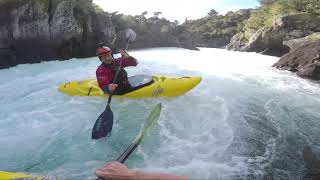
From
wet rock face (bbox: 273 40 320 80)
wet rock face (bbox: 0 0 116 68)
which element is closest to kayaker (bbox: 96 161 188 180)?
wet rock face (bbox: 273 40 320 80)

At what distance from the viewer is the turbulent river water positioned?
493 cm

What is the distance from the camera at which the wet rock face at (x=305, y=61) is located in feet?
38.5

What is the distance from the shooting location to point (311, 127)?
648 centimetres

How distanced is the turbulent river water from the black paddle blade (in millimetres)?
121

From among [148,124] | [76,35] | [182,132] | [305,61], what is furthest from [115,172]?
[76,35]

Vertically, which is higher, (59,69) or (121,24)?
(121,24)

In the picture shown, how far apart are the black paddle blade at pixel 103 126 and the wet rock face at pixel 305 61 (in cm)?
832

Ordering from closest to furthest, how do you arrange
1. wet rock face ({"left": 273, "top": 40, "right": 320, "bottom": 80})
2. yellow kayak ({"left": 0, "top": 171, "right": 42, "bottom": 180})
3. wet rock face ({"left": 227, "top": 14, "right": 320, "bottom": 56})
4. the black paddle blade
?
yellow kayak ({"left": 0, "top": 171, "right": 42, "bottom": 180})
the black paddle blade
wet rock face ({"left": 273, "top": 40, "right": 320, "bottom": 80})
wet rock face ({"left": 227, "top": 14, "right": 320, "bottom": 56})

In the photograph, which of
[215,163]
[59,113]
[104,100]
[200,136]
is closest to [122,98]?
[104,100]

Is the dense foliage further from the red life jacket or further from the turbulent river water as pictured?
the red life jacket

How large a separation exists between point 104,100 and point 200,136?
2.88 metres

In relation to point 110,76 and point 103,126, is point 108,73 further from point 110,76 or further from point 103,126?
point 103,126

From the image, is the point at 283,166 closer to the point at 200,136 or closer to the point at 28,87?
the point at 200,136

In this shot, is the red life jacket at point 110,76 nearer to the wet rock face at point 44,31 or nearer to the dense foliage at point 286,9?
the wet rock face at point 44,31
